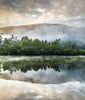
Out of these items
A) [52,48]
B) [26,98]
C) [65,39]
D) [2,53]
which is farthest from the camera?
[65,39]

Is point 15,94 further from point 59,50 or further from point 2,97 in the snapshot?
point 59,50

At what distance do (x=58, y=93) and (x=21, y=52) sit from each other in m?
45.0

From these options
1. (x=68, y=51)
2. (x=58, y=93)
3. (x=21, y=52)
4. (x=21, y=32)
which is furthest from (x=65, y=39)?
(x=58, y=93)

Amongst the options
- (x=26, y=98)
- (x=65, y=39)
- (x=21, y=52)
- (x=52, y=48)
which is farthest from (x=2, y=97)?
(x=65, y=39)

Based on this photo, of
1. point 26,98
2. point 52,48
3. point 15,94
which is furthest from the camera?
point 52,48

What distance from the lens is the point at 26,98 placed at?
16.0ft

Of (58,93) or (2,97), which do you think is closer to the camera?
(2,97)

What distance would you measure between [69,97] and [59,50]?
172ft

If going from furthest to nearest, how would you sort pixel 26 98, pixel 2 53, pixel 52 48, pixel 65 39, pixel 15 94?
pixel 65 39 < pixel 52 48 < pixel 2 53 < pixel 15 94 < pixel 26 98

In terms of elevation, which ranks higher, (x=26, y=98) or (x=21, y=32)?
(x=21, y=32)

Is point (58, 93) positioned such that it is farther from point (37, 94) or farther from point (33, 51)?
point (33, 51)

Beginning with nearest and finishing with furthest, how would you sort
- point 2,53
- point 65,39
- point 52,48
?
point 2,53 → point 52,48 → point 65,39

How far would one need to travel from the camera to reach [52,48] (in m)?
56.3

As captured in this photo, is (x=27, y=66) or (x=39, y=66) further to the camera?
(x=39, y=66)
